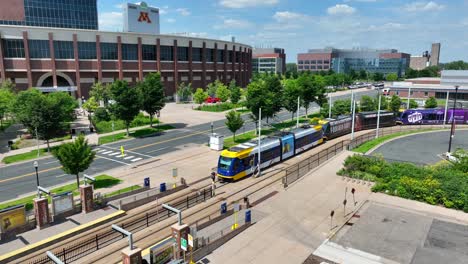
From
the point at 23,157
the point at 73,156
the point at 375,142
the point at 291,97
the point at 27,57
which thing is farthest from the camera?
the point at 27,57

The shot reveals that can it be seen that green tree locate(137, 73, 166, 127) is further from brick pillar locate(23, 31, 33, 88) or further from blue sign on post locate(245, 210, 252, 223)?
brick pillar locate(23, 31, 33, 88)

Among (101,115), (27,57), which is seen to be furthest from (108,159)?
(27,57)

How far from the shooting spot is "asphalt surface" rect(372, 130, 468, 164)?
38906 millimetres

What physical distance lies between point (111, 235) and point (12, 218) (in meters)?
6.26

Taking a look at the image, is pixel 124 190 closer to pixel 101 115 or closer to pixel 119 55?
pixel 101 115

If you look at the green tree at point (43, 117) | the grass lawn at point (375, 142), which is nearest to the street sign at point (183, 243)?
the grass lawn at point (375, 142)

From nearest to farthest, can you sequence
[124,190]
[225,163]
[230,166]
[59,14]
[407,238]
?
[407,238]
[124,190]
[230,166]
[225,163]
[59,14]

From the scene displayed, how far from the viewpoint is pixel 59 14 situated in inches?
4227

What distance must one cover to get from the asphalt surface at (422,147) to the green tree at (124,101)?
1331 inches

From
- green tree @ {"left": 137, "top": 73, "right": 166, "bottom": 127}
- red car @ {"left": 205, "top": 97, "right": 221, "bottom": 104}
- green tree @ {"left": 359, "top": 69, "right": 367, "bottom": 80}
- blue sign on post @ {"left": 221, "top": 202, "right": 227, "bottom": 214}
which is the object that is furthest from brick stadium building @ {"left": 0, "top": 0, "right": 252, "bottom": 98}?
green tree @ {"left": 359, "top": 69, "right": 367, "bottom": 80}

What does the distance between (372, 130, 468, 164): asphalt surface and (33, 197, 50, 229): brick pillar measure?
3469 cm

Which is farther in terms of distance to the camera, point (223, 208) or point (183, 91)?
point (183, 91)

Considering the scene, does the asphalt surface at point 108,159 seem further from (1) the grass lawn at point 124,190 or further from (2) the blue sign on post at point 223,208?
(2) the blue sign on post at point 223,208

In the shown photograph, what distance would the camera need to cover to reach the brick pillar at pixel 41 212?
21375mm
